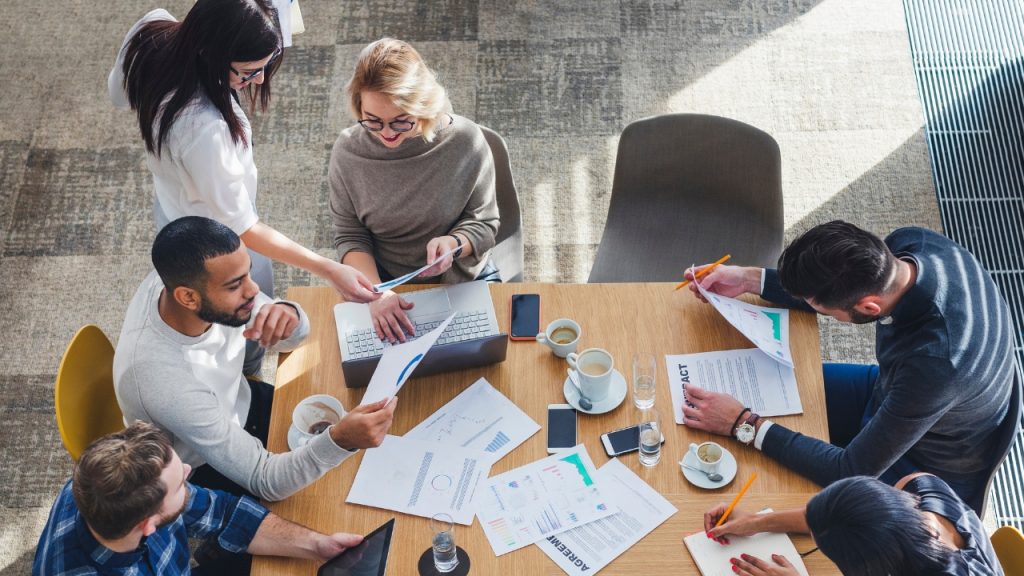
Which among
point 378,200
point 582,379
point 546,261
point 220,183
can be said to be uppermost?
point 220,183

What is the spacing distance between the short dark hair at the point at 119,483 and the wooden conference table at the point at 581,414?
31cm

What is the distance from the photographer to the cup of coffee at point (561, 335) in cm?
238

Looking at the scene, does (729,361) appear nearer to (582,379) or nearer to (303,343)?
(582,379)

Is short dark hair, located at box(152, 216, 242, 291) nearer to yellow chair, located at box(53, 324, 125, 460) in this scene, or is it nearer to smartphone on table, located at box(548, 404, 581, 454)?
yellow chair, located at box(53, 324, 125, 460)

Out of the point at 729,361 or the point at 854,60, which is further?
the point at 854,60

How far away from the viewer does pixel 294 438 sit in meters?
2.25

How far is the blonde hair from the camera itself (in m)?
2.51

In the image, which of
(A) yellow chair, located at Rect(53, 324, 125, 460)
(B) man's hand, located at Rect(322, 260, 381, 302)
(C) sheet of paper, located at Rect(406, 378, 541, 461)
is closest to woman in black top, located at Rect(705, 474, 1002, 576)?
(C) sheet of paper, located at Rect(406, 378, 541, 461)

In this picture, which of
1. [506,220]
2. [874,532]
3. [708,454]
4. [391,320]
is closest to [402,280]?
[391,320]

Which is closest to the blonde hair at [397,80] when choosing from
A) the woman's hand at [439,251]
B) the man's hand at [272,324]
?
the woman's hand at [439,251]

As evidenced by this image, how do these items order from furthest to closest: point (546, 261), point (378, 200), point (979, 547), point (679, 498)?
point (546, 261)
point (378, 200)
point (679, 498)
point (979, 547)

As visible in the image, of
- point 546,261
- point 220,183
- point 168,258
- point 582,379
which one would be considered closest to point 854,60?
point 546,261

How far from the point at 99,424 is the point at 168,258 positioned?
533 millimetres

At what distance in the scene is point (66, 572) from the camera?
1.91 meters
